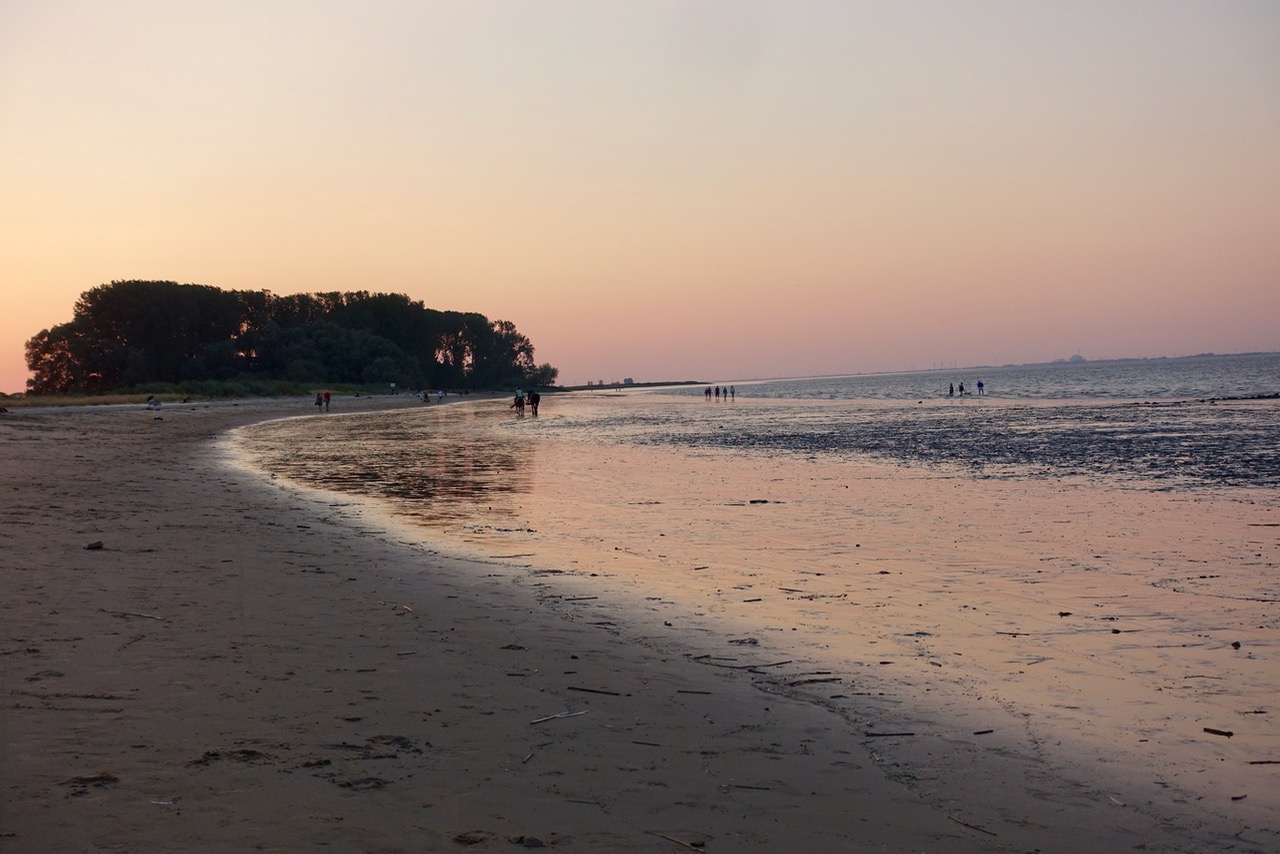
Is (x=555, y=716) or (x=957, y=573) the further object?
(x=957, y=573)

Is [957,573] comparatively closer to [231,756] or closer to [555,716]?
[555,716]

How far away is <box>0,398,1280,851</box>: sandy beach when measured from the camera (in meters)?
4.49

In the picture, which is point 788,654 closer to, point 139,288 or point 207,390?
point 207,390

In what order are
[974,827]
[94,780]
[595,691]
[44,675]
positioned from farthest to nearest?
1. [595,691]
2. [44,675]
3. [94,780]
4. [974,827]

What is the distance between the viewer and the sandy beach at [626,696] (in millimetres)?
4492

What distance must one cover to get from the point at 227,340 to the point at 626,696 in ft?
423

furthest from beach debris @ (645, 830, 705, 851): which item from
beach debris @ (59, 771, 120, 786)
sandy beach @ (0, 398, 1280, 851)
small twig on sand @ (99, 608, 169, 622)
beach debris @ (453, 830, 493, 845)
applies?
small twig on sand @ (99, 608, 169, 622)

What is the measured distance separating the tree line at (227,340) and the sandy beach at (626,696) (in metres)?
105

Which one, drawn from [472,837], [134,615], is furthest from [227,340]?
[472,837]

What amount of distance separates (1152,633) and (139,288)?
131 meters

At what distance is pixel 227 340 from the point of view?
398 ft

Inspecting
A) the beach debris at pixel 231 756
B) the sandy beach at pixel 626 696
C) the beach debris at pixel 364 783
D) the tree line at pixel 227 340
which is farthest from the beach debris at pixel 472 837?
the tree line at pixel 227 340

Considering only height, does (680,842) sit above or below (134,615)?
below

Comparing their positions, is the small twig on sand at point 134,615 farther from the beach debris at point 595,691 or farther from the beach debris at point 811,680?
the beach debris at point 811,680
